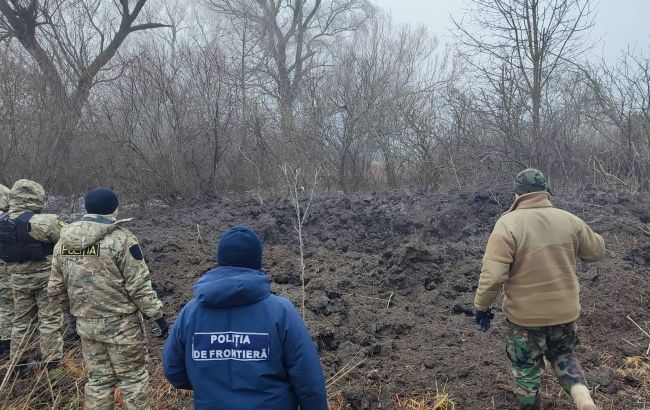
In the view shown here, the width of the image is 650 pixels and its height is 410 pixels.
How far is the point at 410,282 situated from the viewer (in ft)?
22.0

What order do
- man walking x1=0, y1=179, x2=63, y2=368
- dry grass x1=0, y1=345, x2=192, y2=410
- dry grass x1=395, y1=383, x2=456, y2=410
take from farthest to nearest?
1. man walking x1=0, y1=179, x2=63, y2=368
2. dry grass x1=0, y1=345, x2=192, y2=410
3. dry grass x1=395, y1=383, x2=456, y2=410

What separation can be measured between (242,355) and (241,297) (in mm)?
273

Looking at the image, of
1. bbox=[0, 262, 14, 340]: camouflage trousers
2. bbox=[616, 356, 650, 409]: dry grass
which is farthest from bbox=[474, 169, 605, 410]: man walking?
bbox=[0, 262, 14, 340]: camouflage trousers

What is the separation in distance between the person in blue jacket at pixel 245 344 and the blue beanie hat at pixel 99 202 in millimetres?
1742

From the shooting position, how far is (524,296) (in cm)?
340

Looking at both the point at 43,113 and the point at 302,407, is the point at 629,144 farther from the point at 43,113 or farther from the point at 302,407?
the point at 43,113

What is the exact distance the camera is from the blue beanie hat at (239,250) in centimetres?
240

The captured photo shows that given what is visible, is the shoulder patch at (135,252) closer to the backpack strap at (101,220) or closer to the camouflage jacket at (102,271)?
the camouflage jacket at (102,271)

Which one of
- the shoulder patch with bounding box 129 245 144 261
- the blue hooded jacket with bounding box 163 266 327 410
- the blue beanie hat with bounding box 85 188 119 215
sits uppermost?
the blue beanie hat with bounding box 85 188 119 215

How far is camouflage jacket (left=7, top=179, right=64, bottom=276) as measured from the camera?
15.9 feet

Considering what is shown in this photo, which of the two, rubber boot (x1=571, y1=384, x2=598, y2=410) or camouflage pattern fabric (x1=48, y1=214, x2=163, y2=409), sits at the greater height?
camouflage pattern fabric (x1=48, y1=214, x2=163, y2=409)

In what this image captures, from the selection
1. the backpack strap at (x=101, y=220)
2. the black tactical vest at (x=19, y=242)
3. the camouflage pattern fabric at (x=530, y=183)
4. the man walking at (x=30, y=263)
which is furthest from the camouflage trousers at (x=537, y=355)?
the black tactical vest at (x=19, y=242)

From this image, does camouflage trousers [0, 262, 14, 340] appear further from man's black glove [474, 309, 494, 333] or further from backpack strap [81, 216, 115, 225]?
man's black glove [474, 309, 494, 333]

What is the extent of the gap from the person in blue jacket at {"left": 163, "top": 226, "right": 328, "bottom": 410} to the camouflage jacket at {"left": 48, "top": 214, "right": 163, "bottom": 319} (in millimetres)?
1530
